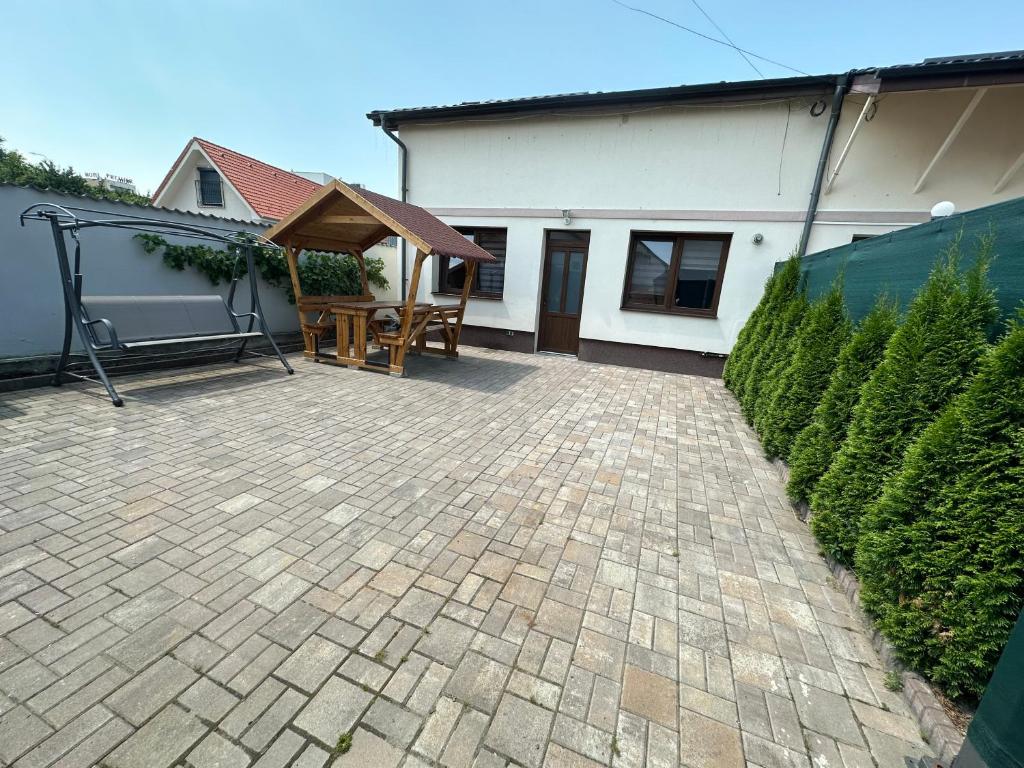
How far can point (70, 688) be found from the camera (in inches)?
57.5

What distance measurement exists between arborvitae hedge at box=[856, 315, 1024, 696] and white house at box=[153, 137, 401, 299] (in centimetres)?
1351

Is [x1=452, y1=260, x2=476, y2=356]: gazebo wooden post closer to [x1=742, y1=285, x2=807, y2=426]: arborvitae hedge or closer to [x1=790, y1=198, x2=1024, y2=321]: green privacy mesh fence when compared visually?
[x1=742, y1=285, x2=807, y2=426]: arborvitae hedge

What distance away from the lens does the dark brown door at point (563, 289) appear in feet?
26.6

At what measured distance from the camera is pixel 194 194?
14.8 metres

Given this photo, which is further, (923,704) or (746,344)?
(746,344)

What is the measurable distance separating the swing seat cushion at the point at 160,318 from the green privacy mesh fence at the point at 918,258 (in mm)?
6732

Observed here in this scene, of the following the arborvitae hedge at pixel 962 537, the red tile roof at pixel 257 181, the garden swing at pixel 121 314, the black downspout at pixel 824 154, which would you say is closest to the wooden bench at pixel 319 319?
the garden swing at pixel 121 314

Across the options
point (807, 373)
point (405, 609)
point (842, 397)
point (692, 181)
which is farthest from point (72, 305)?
point (692, 181)

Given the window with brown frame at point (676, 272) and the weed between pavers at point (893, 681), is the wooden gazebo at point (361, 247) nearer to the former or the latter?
the window with brown frame at point (676, 272)

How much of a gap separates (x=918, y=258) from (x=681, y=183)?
512 cm

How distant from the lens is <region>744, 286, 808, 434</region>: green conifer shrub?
4.34 metres

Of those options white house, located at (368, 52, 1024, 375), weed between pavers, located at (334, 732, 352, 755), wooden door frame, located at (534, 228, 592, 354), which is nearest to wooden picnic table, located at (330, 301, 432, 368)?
white house, located at (368, 52, 1024, 375)

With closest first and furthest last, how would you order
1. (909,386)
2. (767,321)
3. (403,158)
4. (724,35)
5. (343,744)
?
(343,744)
(909,386)
(767,321)
(724,35)
(403,158)

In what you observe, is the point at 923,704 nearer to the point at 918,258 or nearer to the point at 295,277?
the point at 918,258
